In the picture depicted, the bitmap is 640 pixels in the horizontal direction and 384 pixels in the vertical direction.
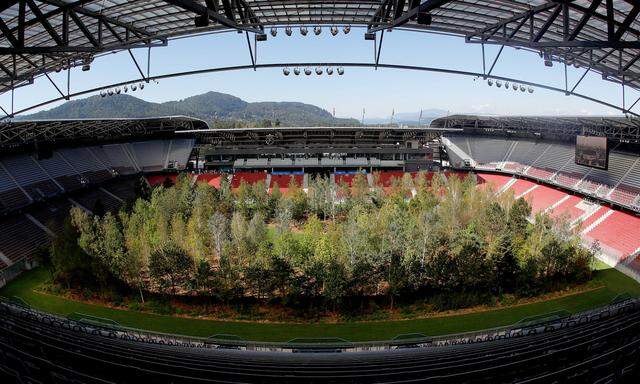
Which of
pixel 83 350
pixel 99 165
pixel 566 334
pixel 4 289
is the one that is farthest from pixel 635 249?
pixel 99 165

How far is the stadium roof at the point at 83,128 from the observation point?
108 feet

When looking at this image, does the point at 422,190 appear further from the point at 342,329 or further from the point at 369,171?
the point at 342,329

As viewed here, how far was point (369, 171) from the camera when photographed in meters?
57.9

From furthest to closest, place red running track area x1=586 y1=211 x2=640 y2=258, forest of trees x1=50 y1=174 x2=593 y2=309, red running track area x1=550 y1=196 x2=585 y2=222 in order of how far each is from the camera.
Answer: red running track area x1=550 y1=196 x2=585 y2=222 < red running track area x1=586 y1=211 x2=640 y2=258 < forest of trees x1=50 y1=174 x2=593 y2=309

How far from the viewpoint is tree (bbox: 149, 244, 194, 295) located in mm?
20453

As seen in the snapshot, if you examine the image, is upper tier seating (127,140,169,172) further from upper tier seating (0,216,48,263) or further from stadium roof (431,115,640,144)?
stadium roof (431,115,640,144)

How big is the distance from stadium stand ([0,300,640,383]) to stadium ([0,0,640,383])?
0.08 m

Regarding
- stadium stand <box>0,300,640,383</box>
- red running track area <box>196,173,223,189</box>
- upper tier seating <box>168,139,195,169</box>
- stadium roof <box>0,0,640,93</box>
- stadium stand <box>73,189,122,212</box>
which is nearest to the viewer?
stadium stand <box>0,300,640,383</box>

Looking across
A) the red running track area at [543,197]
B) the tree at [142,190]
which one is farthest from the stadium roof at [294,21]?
the red running track area at [543,197]

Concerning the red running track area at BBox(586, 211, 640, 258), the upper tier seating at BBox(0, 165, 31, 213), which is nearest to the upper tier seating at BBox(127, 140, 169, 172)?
the upper tier seating at BBox(0, 165, 31, 213)

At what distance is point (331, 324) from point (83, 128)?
37.1 metres

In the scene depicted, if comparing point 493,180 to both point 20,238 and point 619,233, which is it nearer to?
point 619,233

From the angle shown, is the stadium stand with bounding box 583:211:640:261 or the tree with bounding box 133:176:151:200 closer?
the stadium stand with bounding box 583:211:640:261

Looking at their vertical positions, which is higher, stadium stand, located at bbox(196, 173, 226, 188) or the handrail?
stadium stand, located at bbox(196, 173, 226, 188)
